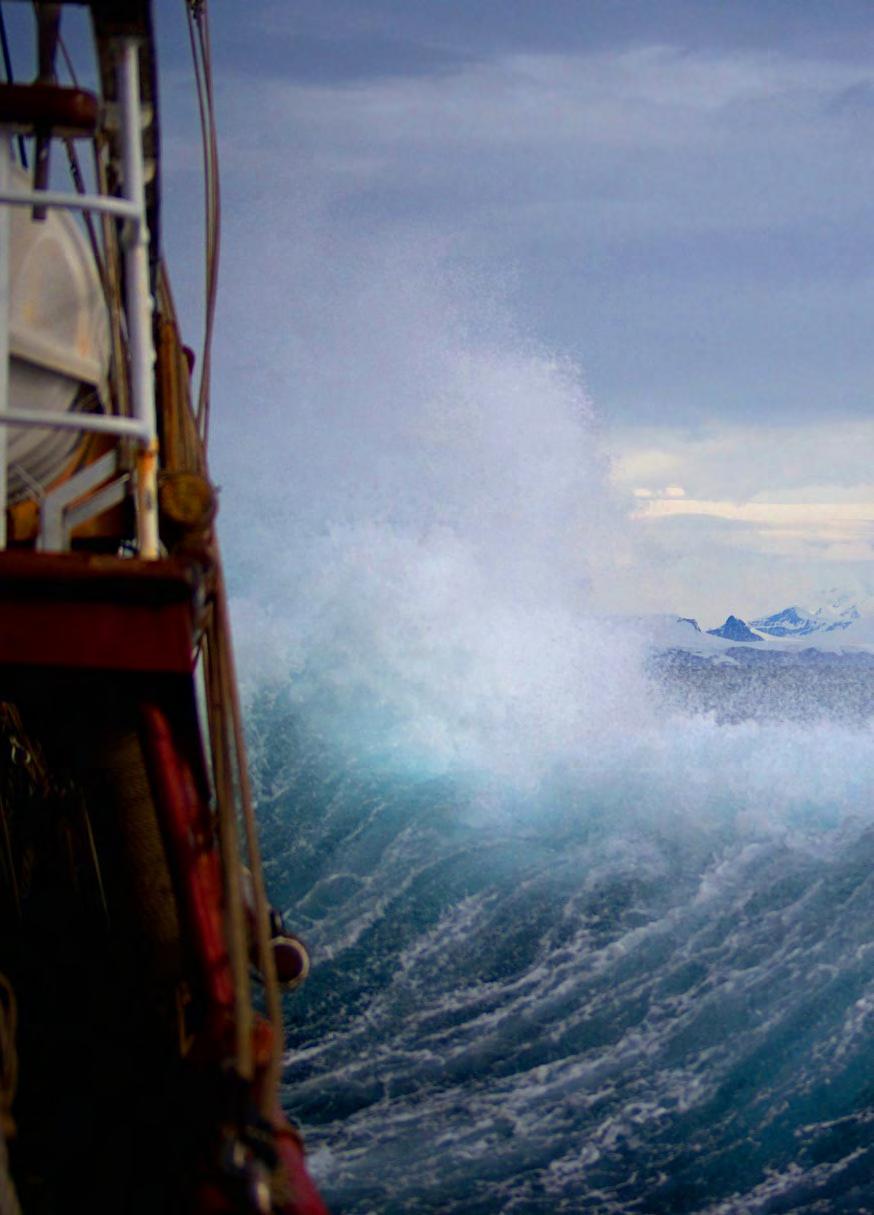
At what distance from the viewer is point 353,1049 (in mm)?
7660

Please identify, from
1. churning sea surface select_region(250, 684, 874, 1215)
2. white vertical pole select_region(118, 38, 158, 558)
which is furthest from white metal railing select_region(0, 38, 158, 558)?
churning sea surface select_region(250, 684, 874, 1215)

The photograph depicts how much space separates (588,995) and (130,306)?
699 centimetres

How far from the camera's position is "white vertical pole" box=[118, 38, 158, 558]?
2.85m

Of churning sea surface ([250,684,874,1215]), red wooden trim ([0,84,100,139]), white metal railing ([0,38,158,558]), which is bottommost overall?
churning sea surface ([250,684,874,1215])

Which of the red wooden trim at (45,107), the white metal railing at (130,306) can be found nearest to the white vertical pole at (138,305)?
the white metal railing at (130,306)

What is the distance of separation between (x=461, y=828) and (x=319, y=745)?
4608mm

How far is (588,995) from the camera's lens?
28.0 ft

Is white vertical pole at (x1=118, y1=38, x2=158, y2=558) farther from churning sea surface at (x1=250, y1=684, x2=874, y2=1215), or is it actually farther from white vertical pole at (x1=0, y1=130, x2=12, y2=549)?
churning sea surface at (x1=250, y1=684, x2=874, y2=1215)

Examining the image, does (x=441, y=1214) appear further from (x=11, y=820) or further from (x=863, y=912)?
(x=863, y=912)

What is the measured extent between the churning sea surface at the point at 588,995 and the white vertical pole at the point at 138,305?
4.30 metres

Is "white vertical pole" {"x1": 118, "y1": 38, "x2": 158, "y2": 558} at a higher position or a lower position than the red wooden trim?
lower

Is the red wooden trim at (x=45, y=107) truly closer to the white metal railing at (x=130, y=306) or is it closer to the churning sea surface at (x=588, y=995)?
the white metal railing at (x=130, y=306)

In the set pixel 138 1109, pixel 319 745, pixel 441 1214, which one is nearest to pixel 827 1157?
pixel 441 1214

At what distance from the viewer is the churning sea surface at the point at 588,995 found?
20.5 feet
